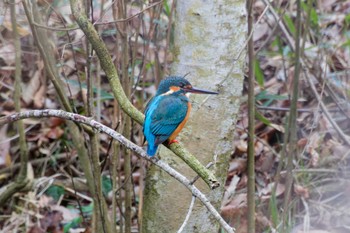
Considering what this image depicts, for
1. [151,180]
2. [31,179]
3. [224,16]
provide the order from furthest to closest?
[31,179] < [151,180] < [224,16]

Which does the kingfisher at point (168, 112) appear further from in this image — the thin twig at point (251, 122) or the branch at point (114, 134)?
the thin twig at point (251, 122)

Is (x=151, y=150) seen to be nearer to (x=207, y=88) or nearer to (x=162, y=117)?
(x=162, y=117)

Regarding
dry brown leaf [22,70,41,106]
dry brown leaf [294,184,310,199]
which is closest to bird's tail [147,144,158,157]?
dry brown leaf [294,184,310,199]

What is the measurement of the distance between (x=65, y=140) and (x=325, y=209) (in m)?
2.45

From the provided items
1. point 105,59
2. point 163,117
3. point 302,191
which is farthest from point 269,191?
point 105,59

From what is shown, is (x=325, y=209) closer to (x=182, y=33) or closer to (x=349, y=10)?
(x=182, y=33)

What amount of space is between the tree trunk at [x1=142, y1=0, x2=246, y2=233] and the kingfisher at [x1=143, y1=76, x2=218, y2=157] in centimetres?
23

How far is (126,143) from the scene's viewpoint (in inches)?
101

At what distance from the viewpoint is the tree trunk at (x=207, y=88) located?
3.45 meters

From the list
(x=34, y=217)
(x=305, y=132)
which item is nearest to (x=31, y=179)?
(x=34, y=217)

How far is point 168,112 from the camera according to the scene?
3090mm

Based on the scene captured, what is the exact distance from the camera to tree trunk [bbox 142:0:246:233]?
3.45m

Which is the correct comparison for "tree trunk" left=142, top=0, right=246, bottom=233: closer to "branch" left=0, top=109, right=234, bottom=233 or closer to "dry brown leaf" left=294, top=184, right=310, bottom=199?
"branch" left=0, top=109, right=234, bottom=233

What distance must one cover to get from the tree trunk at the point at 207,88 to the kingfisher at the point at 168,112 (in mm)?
229
